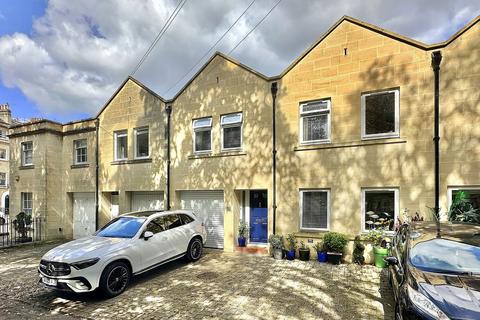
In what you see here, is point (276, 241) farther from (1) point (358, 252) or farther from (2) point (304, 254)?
(1) point (358, 252)

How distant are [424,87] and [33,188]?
17.4 m

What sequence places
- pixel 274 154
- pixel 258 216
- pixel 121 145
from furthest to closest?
A: pixel 121 145, pixel 258 216, pixel 274 154

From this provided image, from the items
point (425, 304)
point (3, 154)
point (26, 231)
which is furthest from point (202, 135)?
point (3, 154)

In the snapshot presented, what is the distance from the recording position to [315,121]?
978 cm

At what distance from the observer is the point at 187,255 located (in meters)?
9.06

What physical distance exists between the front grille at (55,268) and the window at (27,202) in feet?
37.8

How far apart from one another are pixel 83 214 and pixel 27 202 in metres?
3.75

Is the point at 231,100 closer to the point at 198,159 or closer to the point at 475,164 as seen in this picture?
the point at 198,159

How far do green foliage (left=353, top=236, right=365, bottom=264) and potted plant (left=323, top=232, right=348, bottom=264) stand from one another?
0.98ft

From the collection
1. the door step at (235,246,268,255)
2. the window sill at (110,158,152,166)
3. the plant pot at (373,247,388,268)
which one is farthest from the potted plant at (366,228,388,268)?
the window sill at (110,158,152,166)

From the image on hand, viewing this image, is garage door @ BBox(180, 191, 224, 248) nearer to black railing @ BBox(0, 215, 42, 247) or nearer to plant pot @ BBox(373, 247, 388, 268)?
plant pot @ BBox(373, 247, 388, 268)

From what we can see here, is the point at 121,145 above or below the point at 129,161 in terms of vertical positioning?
above

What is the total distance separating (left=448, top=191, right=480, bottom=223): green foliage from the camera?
7078 millimetres

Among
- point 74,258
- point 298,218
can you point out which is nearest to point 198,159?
point 298,218
